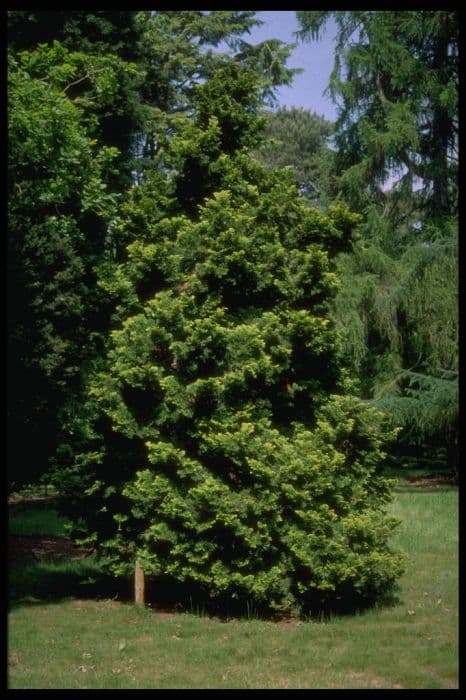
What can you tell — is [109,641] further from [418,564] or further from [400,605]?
[418,564]

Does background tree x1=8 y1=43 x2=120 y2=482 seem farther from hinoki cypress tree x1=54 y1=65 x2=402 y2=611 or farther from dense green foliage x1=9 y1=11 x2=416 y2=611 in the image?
hinoki cypress tree x1=54 y1=65 x2=402 y2=611

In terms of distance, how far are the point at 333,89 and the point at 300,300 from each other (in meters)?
13.1

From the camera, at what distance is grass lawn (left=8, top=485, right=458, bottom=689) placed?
5.88m

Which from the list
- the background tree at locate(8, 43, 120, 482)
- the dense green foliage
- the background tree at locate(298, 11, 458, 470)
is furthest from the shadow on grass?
the background tree at locate(298, 11, 458, 470)

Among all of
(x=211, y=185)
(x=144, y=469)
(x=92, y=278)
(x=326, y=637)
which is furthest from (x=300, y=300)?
(x=92, y=278)

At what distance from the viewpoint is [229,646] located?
6.71 metres

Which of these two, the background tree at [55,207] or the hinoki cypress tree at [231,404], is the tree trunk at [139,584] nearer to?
the hinoki cypress tree at [231,404]

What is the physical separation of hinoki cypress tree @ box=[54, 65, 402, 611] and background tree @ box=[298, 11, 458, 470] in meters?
8.41

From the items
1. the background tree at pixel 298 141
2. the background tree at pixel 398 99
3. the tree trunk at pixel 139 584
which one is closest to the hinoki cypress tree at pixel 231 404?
the tree trunk at pixel 139 584

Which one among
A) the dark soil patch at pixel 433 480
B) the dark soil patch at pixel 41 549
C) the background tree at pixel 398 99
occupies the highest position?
the background tree at pixel 398 99

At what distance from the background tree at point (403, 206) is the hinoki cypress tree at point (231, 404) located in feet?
27.6

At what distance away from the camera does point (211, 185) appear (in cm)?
894

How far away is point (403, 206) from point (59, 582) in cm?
1489

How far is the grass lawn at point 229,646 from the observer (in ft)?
19.3
